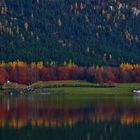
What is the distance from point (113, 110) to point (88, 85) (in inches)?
2977

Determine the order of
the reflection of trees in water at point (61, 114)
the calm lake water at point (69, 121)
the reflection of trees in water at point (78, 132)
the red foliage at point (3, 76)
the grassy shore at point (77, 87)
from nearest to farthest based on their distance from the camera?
the reflection of trees in water at point (78, 132) < the calm lake water at point (69, 121) < the reflection of trees in water at point (61, 114) < the grassy shore at point (77, 87) < the red foliage at point (3, 76)

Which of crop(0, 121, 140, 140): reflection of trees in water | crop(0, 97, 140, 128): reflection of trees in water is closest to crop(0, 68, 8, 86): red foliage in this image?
crop(0, 97, 140, 128): reflection of trees in water

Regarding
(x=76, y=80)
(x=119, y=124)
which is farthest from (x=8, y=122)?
(x=76, y=80)

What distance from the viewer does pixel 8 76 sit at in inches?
7441

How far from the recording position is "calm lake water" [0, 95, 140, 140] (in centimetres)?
7612

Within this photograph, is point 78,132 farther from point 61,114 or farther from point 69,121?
point 61,114

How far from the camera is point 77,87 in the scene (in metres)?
174

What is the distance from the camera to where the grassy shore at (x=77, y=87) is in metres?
167

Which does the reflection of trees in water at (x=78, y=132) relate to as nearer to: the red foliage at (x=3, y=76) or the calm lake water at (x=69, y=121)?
the calm lake water at (x=69, y=121)

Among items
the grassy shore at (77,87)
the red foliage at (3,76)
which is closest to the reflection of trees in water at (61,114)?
the grassy shore at (77,87)

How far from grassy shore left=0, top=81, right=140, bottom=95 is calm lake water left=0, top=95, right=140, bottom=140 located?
50.6 meters

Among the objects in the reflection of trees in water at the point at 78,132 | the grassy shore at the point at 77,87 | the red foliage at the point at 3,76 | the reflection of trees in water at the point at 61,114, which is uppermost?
the red foliage at the point at 3,76

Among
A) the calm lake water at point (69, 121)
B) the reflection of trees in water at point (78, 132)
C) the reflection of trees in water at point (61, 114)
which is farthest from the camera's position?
the reflection of trees in water at point (61, 114)

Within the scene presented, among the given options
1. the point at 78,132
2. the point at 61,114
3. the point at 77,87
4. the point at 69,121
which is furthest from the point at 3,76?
the point at 78,132
